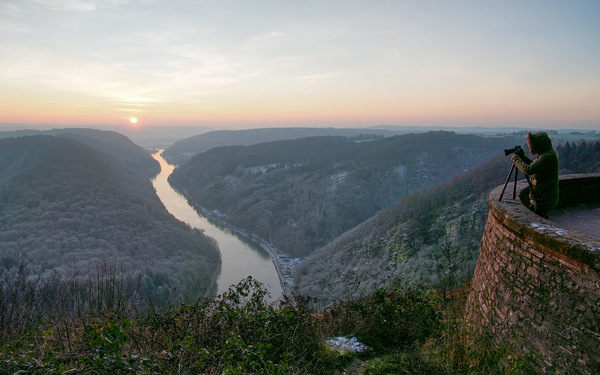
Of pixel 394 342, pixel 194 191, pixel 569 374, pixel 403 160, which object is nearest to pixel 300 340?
pixel 394 342

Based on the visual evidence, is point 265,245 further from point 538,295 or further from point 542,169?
point 538,295

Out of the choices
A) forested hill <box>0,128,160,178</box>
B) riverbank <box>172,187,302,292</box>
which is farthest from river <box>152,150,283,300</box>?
forested hill <box>0,128,160,178</box>

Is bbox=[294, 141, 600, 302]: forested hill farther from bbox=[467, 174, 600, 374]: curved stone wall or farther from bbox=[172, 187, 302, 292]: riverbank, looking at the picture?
bbox=[467, 174, 600, 374]: curved stone wall

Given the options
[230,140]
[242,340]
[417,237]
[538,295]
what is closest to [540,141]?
[538,295]

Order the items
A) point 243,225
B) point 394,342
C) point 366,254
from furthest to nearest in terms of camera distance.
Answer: point 243,225 < point 366,254 < point 394,342

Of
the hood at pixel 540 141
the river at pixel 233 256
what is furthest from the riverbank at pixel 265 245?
the hood at pixel 540 141

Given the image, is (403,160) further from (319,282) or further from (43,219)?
(43,219)

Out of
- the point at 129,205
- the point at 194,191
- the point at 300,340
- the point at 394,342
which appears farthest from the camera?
the point at 194,191
